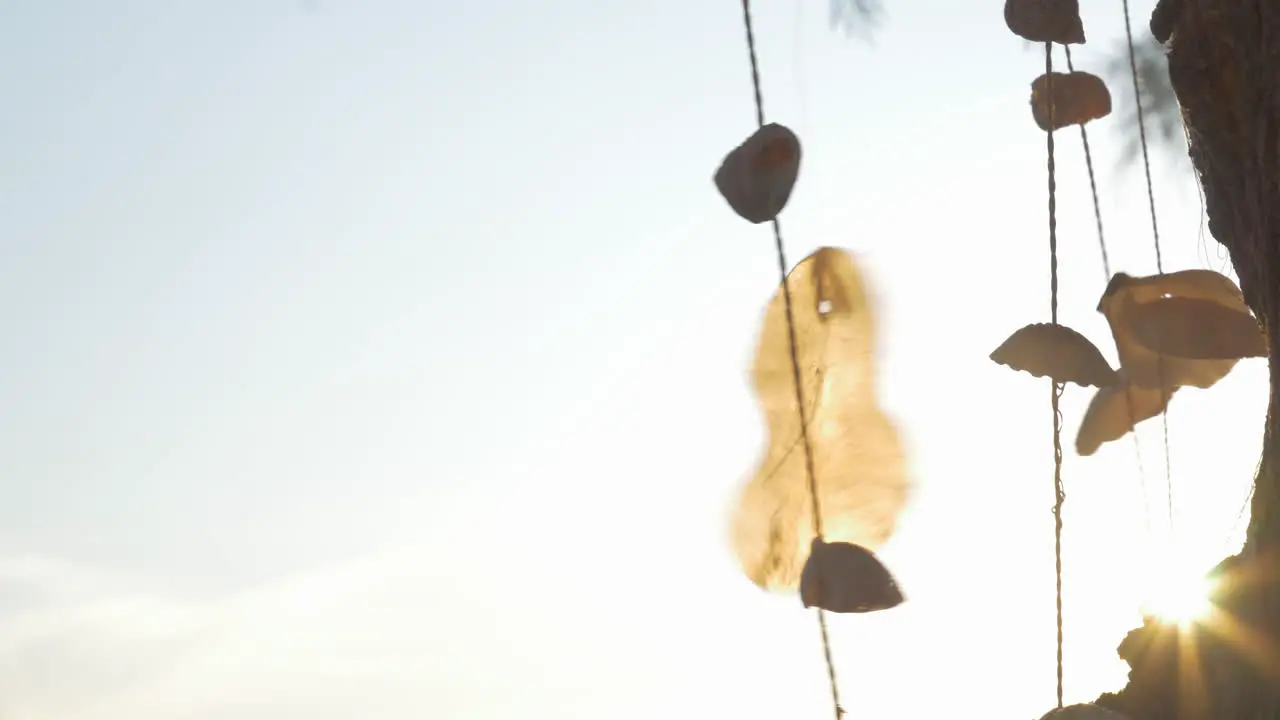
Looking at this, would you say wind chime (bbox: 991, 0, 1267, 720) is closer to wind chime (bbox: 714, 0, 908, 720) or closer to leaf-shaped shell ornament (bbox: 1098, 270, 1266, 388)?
leaf-shaped shell ornament (bbox: 1098, 270, 1266, 388)

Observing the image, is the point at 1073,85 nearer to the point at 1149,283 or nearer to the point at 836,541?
the point at 1149,283

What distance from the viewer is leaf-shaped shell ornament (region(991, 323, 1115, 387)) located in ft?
3.55

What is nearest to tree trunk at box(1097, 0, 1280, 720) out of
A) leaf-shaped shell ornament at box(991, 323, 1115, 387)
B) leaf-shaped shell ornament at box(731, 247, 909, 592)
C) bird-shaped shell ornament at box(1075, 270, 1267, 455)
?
bird-shaped shell ornament at box(1075, 270, 1267, 455)

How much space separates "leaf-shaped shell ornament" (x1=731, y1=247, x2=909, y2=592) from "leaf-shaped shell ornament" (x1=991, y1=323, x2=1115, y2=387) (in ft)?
0.35

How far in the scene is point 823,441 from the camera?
1.10 m

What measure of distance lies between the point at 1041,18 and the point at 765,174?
31 centimetres

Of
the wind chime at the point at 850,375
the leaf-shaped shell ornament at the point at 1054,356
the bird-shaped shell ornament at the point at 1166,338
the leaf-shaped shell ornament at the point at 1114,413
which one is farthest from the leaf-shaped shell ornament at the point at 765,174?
the leaf-shaped shell ornament at the point at 1114,413

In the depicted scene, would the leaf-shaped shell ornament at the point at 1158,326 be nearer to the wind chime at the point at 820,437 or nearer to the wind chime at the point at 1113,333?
the wind chime at the point at 1113,333

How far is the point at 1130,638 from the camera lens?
1158mm

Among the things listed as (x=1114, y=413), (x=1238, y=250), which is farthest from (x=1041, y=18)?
(x=1114, y=413)

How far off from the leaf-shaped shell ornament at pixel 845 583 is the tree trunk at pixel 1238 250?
27 centimetres

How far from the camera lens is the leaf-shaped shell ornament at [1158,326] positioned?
1132 millimetres

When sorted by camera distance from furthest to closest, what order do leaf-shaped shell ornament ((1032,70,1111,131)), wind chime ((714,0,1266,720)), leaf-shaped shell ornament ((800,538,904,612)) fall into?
leaf-shaped shell ornament ((1032,70,1111,131)), wind chime ((714,0,1266,720)), leaf-shaped shell ornament ((800,538,904,612))

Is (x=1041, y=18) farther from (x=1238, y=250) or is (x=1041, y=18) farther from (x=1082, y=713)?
(x=1082, y=713)
